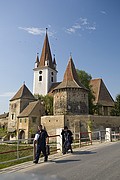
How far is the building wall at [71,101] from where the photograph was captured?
38938 millimetres

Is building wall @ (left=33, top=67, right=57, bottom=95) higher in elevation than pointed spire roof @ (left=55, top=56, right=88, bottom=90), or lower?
higher

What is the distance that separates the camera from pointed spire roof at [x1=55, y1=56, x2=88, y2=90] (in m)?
39.7

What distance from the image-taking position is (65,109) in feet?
128

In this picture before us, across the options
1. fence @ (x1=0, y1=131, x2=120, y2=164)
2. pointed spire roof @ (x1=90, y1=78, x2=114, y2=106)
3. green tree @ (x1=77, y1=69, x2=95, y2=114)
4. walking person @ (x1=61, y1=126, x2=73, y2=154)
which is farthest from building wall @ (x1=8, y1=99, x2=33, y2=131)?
walking person @ (x1=61, y1=126, x2=73, y2=154)

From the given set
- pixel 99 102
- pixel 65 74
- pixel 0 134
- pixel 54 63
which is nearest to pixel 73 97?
pixel 65 74

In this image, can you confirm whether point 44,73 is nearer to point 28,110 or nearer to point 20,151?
point 28,110

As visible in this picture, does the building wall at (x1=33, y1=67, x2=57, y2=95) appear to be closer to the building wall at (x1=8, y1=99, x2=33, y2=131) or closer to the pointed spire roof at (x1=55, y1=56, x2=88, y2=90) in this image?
the building wall at (x1=8, y1=99, x2=33, y2=131)

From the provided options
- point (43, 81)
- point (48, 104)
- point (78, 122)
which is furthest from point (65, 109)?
point (43, 81)

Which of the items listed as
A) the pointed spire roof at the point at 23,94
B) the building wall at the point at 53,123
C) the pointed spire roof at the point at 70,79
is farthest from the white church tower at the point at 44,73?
the building wall at the point at 53,123

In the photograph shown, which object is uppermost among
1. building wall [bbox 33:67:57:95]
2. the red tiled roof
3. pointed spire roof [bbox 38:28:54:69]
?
pointed spire roof [bbox 38:28:54:69]

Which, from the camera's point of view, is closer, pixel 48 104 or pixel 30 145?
pixel 30 145

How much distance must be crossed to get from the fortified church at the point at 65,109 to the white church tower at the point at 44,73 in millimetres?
12843

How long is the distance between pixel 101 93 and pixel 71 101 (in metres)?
12.0

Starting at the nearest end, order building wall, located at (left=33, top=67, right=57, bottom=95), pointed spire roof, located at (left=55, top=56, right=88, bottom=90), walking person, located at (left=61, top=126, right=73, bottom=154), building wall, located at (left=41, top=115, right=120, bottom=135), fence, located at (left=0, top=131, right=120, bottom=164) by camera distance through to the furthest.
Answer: fence, located at (left=0, top=131, right=120, bottom=164), walking person, located at (left=61, top=126, right=73, bottom=154), building wall, located at (left=41, top=115, right=120, bottom=135), pointed spire roof, located at (left=55, top=56, right=88, bottom=90), building wall, located at (left=33, top=67, right=57, bottom=95)
